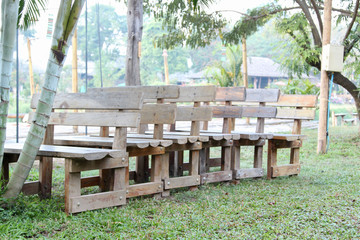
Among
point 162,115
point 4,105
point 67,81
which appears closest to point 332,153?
point 162,115

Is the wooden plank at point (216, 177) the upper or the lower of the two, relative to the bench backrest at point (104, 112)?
lower

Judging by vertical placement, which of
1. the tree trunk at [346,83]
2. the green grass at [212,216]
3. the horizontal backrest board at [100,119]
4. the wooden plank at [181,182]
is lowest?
the green grass at [212,216]

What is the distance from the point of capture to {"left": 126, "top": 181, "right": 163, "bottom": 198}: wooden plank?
473cm

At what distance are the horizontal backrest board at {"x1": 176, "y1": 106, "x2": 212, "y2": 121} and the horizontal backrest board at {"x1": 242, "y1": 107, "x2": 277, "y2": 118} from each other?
144cm

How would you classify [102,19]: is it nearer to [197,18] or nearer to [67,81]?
[67,81]

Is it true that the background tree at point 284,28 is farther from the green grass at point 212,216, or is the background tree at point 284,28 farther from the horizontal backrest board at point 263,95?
the green grass at point 212,216

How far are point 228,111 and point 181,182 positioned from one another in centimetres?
148

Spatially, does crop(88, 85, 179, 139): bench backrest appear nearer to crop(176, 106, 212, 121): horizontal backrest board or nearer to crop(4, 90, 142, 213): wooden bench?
crop(176, 106, 212, 121): horizontal backrest board

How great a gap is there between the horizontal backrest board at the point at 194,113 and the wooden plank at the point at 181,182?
70cm

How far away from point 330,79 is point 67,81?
33293 millimetres

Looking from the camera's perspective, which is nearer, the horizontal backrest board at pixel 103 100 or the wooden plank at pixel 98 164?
the wooden plank at pixel 98 164

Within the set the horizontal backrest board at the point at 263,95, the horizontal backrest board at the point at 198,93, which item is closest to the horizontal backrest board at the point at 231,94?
the horizontal backrest board at the point at 263,95

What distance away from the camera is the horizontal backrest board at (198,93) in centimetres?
557

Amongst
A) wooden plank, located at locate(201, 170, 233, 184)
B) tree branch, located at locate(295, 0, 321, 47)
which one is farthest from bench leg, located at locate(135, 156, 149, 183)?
tree branch, located at locate(295, 0, 321, 47)
